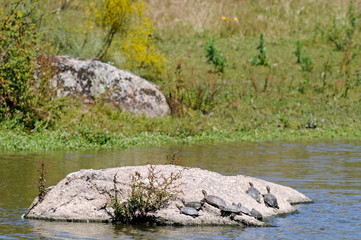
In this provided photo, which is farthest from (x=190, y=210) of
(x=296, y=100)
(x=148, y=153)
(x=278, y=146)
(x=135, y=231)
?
(x=296, y=100)

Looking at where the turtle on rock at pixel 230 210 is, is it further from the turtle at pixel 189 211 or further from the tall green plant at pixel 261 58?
the tall green plant at pixel 261 58

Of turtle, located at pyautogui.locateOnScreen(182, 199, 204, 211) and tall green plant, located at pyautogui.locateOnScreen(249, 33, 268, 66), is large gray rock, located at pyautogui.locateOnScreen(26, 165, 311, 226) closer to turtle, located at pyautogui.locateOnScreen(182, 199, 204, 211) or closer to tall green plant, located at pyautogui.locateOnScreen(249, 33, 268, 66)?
turtle, located at pyautogui.locateOnScreen(182, 199, 204, 211)

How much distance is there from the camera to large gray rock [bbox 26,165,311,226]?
357 inches

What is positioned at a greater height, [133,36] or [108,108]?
[133,36]

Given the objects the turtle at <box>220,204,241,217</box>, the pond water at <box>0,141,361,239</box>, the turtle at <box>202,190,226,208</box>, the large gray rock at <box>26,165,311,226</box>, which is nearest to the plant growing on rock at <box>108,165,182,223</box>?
the large gray rock at <box>26,165,311,226</box>

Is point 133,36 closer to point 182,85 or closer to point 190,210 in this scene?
point 182,85

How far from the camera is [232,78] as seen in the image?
2461 centimetres

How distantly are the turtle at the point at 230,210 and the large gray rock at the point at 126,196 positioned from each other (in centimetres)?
6

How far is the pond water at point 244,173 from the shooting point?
27.8 feet

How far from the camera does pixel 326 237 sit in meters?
8.28

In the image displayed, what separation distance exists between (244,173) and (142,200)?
15.5ft

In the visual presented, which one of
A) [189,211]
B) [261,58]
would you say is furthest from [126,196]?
[261,58]

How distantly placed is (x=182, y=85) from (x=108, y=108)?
9.08 feet

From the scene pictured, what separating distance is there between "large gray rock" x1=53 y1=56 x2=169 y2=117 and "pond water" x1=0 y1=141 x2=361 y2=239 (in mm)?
3706
